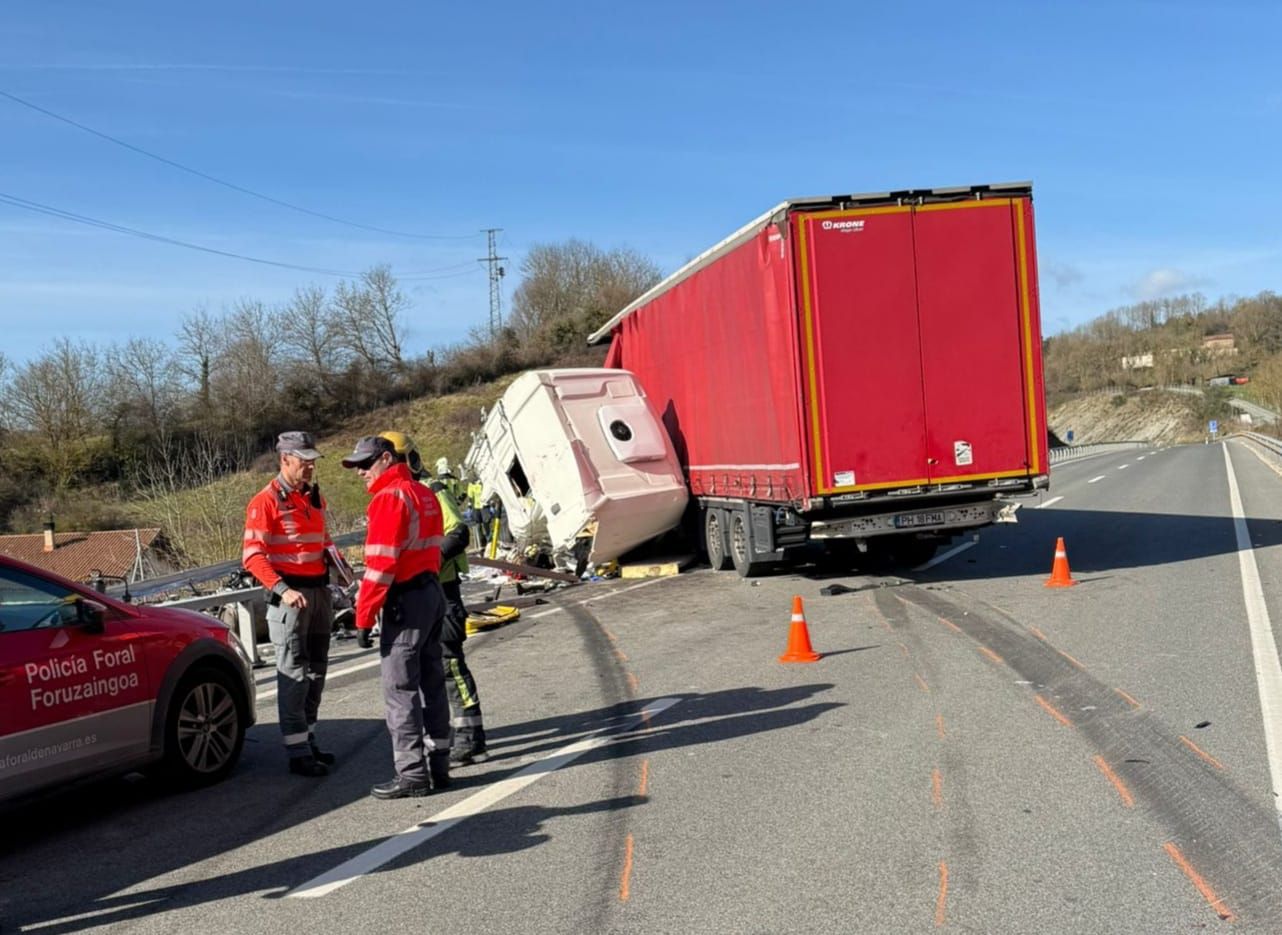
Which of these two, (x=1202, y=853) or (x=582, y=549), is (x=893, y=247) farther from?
(x=1202, y=853)

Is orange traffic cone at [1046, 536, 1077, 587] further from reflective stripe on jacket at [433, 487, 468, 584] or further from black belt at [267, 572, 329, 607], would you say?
black belt at [267, 572, 329, 607]

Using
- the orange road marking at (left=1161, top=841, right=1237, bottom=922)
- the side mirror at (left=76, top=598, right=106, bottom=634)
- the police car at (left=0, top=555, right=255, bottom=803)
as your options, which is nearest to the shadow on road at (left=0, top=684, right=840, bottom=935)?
the police car at (left=0, top=555, right=255, bottom=803)

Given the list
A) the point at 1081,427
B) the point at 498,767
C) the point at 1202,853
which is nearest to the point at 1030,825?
the point at 1202,853

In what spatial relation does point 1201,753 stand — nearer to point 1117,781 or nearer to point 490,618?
point 1117,781

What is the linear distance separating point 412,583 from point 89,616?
1553 millimetres

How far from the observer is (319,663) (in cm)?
651

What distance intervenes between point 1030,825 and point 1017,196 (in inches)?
345

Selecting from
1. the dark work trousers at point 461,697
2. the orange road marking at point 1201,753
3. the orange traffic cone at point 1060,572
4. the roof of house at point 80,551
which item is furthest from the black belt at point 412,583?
the roof of house at point 80,551

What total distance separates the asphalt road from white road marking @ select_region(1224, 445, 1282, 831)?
0.06 metres

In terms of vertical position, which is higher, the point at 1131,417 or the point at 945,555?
the point at 1131,417

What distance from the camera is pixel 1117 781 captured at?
5262 mm

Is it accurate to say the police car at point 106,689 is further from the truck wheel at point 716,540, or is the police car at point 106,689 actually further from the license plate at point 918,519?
the truck wheel at point 716,540

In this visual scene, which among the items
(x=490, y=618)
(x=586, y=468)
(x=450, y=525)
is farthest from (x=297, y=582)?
(x=586, y=468)

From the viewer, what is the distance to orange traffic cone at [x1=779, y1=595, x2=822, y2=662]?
28.1 feet
